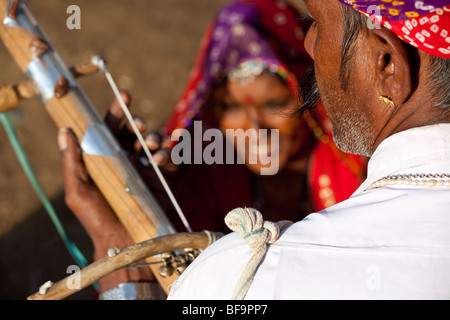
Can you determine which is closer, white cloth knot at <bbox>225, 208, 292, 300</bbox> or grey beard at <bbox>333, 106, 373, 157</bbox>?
white cloth knot at <bbox>225, 208, 292, 300</bbox>

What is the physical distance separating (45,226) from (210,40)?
1.67m

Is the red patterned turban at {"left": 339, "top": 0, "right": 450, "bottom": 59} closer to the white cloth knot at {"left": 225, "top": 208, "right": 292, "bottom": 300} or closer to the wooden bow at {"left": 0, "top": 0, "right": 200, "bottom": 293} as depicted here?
the white cloth knot at {"left": 225, "top": 208, "right": 292, "bottom": 300}

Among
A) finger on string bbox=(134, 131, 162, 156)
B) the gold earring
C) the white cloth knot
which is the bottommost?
the white cloth knot

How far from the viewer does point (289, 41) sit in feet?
12.3

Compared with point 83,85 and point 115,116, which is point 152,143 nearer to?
point 115,116

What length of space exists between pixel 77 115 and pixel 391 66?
0.95 metres

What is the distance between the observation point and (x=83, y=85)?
5523 mm

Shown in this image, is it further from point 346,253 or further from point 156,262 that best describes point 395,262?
point 156,262

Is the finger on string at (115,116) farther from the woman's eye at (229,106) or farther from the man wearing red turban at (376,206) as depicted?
the woman's eye at (229,106)

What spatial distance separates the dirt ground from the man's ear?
1.21 m

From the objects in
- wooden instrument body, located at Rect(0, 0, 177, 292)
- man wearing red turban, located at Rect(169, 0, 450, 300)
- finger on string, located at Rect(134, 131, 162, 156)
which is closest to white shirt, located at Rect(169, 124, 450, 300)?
man wearing red turban, located at Rect(169, 0, 450, 300)

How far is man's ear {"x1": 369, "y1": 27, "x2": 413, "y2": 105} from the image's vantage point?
48.3 inches
